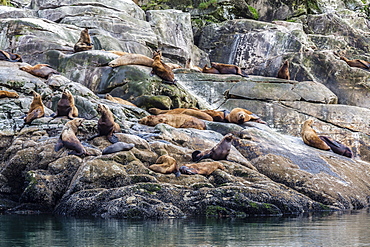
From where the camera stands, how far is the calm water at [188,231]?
649 centimetres

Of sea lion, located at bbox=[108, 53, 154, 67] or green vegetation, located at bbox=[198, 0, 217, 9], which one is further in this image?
green vegetation, located at bbox=[198, 0, 217, 9]

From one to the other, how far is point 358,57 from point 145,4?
497 inches

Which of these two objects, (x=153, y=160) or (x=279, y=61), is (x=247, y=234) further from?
(x=279, y=61)

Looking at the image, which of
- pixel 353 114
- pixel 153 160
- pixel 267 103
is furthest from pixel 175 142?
pixel 353 114

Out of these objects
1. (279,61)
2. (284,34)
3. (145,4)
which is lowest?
(279,61)

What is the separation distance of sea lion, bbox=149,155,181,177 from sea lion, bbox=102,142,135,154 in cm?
70

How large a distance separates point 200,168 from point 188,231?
3483 millimetres

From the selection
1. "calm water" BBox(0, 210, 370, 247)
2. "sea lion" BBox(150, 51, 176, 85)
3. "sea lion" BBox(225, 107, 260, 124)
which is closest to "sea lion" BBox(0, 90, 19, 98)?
"sea lion" BBox(150, 51, 176, 85)

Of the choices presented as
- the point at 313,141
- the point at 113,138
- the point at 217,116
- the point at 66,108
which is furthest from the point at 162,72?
the point at 113,138

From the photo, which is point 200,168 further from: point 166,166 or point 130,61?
point 130,61

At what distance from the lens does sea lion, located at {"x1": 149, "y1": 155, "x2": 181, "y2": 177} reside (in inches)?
418

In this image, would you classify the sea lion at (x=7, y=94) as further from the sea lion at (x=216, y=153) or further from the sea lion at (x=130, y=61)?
the sea lion at (x=216, y=153)

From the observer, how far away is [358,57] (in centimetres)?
2595

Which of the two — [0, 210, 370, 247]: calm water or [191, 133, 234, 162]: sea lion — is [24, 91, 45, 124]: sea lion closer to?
[0, 210, 370, 247]: calm water
